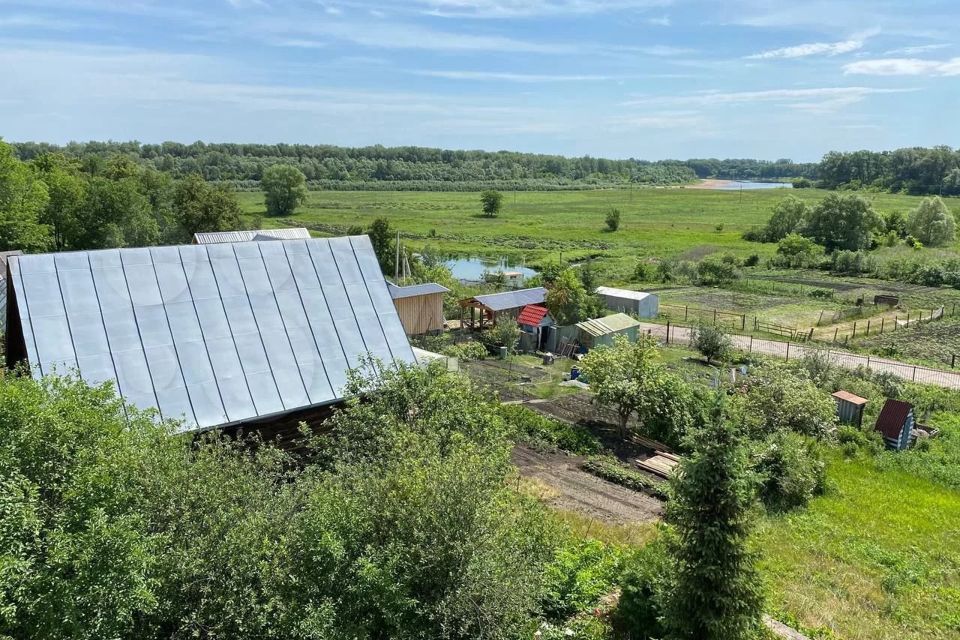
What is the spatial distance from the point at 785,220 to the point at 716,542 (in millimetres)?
75437

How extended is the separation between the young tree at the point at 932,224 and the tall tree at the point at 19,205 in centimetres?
7846

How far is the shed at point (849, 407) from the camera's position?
22219mm

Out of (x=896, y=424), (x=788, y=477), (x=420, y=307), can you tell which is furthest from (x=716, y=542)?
(x=420, y=307)

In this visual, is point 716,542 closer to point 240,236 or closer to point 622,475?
point 622,475

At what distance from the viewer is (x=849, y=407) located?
73.8 feet

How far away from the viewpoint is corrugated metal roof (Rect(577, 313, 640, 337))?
30.3m

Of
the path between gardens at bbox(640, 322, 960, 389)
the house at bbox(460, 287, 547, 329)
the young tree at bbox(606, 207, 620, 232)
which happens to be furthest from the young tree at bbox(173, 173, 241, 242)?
the young tree at bbox(606, 207, 620, 232)

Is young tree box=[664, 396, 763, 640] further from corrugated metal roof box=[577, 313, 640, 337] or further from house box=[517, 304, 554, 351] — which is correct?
house box=[517, 304, 554, 351]

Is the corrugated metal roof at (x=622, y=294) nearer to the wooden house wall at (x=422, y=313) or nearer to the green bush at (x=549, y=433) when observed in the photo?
the wooden house wall at (x=422, y=313)

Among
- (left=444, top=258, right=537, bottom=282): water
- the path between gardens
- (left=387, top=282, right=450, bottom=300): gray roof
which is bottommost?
(left=444, top=258, right=537, bottom=282): water

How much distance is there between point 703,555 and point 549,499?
727 centimetres

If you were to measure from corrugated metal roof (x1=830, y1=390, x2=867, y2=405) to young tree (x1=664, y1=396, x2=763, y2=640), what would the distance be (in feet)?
51.7

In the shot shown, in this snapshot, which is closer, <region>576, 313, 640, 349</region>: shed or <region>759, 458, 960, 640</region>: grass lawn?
<region>759, 458, 960, 640</region>: grass lawn

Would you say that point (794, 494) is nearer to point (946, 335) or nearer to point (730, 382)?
point (730, 382)
